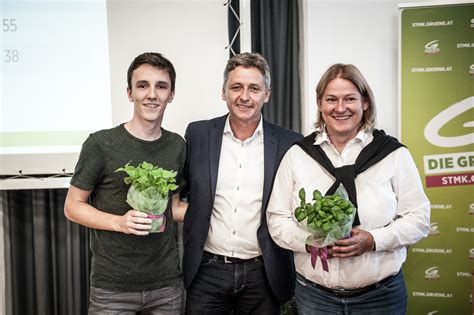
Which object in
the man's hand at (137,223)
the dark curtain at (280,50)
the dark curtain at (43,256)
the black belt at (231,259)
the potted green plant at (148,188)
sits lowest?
the dark curtain at (43,256)

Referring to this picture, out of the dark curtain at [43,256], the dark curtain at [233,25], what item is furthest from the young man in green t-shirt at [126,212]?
the dark curtain at [43,256]

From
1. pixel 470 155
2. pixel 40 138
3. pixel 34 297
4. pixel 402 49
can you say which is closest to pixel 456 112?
pixel 470 155

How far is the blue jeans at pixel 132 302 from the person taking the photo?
74.2 inches

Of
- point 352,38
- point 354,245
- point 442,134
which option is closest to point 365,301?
point 354,245

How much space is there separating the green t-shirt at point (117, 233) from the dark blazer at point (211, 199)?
181 mm

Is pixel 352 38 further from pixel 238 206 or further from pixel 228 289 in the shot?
pixel 228 289

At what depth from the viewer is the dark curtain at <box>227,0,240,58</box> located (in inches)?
126

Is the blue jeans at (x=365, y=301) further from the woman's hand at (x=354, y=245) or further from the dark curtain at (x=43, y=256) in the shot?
the dark curtain at (x=43, y=256)

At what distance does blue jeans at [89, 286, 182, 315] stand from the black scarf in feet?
2.92

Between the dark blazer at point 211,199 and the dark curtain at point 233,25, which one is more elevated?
the dark curtain at point 233,25

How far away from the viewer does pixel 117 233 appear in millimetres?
1898

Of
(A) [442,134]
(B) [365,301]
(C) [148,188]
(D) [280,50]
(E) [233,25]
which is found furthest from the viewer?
(D) [280,50]

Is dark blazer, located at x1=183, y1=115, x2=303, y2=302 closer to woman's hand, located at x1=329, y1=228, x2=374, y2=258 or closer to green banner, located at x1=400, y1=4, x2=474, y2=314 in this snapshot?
woman's hand, located at x1=329, y1=228, x2=374, y2=258

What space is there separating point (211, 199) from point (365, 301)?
83 cm
